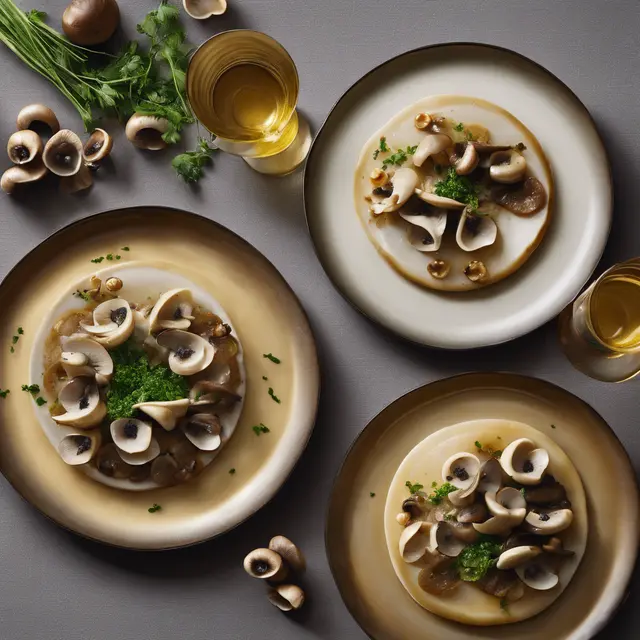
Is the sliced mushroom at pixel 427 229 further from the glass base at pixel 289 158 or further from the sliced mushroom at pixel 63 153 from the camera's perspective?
the sliced mushroom at pixel 63 153

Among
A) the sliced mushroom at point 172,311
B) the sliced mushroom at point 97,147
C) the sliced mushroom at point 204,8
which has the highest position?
the sliced mushroom at point 204,8

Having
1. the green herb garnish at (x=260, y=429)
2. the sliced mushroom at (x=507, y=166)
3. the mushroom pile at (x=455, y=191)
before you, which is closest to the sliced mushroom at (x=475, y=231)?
the mushroom pile at (x=455, y=191)

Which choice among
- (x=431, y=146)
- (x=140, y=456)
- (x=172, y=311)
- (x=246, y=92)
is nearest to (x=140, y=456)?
(x=140, y=456)

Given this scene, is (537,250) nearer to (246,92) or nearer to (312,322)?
(312,322)

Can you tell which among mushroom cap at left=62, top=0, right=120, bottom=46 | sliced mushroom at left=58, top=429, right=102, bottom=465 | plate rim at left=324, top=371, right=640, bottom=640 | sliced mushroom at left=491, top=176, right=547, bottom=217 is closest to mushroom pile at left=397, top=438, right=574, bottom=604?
plate rim at left=324, top=371, right=640, bottom=640

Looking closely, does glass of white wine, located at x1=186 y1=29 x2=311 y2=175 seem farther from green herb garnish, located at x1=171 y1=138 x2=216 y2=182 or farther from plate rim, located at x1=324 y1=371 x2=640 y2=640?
plate rim, located at x1=324 y1=371 x2=640 y2=640

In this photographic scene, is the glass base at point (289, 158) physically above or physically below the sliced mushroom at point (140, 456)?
above

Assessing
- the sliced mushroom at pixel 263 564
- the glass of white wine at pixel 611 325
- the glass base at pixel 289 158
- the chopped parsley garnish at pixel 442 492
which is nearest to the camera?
the glass of white wine at pixel 611 325

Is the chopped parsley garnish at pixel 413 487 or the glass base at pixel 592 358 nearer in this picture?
the glass base at pixel 592 358
